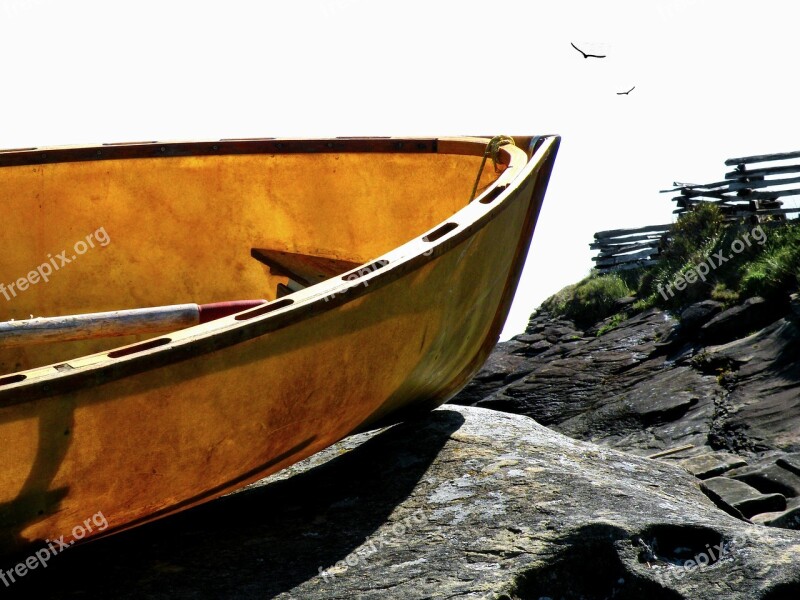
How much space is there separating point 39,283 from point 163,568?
2861 millimetres

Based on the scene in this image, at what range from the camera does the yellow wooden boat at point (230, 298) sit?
2.93 metres

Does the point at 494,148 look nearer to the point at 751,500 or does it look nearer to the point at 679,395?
the point at 751,500

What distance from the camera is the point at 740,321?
1170 cm

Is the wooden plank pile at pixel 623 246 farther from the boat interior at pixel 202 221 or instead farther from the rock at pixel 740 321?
the boat interior at pixel 202 221

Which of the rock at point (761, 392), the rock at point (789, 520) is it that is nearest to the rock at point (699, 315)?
the rock at point (761, 392)

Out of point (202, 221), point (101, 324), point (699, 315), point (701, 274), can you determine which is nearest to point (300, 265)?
point (202, 221)

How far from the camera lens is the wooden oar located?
361 centimetres

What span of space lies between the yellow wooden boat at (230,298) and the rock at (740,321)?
7213 mm

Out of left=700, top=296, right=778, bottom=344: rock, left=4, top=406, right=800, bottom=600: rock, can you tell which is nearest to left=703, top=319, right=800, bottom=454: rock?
left=700, top=296, right=778, bottom=344: rock

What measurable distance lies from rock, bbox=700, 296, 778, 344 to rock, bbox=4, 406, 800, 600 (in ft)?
27.0

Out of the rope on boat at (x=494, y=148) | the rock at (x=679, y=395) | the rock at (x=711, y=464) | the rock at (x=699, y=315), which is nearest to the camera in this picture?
the rope on boat at (x=494, y=148)

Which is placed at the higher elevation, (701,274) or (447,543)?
(701,274)

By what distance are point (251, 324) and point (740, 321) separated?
384 inches

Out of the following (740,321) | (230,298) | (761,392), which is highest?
(230,298)
